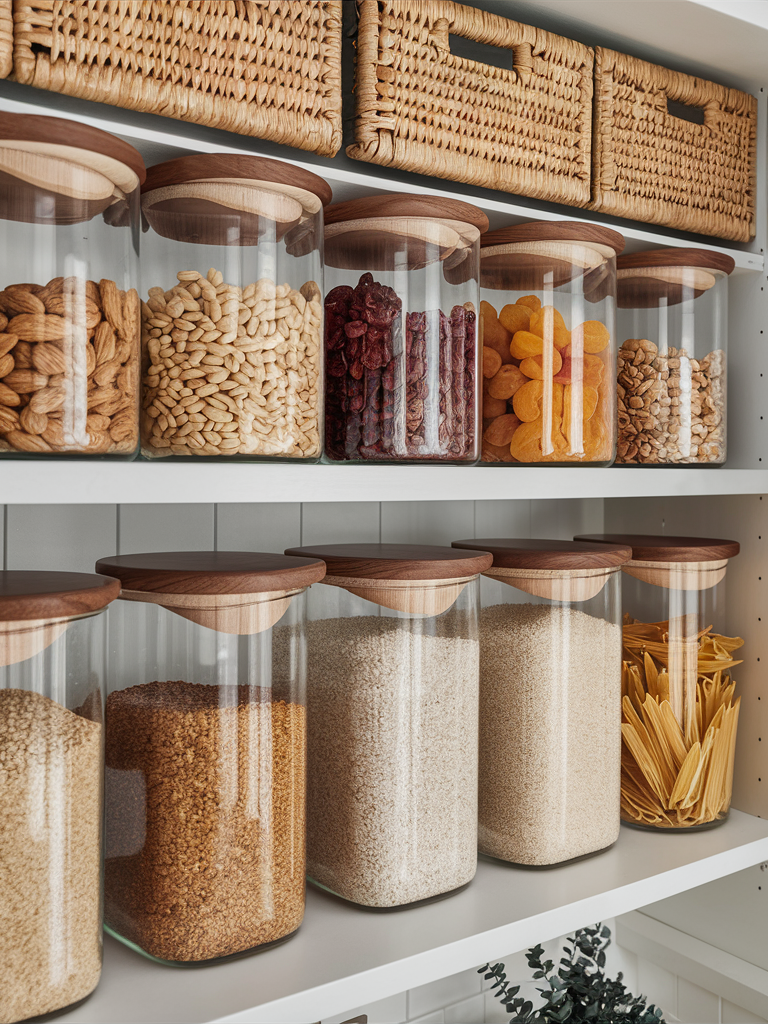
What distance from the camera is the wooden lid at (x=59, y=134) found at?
25.2 inches

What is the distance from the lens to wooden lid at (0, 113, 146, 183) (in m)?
0.64

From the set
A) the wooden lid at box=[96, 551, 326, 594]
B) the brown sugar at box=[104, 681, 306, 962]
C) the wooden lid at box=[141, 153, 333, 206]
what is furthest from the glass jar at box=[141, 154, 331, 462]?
the brown sugar at box=[104, 681, 306, 962]

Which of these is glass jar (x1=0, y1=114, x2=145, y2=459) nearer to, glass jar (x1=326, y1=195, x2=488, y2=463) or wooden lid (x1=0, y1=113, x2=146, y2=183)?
wooden lid (x1=0, y1=113, x2=146, y2=183)

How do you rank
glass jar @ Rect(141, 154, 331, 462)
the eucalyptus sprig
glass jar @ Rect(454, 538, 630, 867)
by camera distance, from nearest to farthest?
glass jar @ Rect(141, 154, 331, 462), glass jar @ Rect(454, 538, 630, 867), the eucalyptus sprig

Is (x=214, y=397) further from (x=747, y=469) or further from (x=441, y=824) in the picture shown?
(x=747, y=469)

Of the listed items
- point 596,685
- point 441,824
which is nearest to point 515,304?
point 596,685

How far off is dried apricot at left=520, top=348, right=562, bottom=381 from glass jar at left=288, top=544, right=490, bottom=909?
24 cm

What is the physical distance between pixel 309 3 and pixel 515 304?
383 millimetres

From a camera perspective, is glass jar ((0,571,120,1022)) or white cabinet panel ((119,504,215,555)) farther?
white cabinet panel ((119,504,215,555))

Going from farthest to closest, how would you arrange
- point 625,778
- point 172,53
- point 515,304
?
point 625,778 < point 515,304 < point 172,53

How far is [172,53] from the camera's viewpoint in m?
0.79

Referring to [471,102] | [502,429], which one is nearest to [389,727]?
[502,429]

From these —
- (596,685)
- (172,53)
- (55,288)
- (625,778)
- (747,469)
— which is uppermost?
(172,53)

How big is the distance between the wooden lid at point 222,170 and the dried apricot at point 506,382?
327 mm
